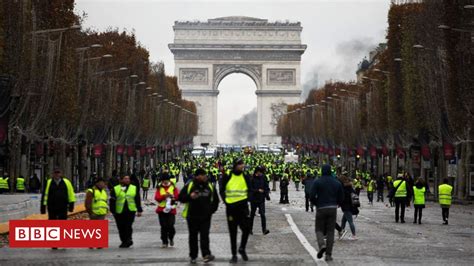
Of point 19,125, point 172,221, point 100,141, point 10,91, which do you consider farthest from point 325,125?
point 172,221

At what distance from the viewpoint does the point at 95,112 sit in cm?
7775

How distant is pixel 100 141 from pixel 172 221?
54.8 m

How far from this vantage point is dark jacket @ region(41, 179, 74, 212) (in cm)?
2744

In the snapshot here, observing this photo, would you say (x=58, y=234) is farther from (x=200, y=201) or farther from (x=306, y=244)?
(x=306, y=244)

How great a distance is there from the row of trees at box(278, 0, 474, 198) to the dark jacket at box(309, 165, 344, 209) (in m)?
27.5

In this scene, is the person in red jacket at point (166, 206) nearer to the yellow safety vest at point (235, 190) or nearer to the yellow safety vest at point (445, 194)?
the yellow safety vest at point (235, 190)

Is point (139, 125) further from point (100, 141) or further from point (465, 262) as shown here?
point (465, 262)

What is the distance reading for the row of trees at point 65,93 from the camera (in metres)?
52.0

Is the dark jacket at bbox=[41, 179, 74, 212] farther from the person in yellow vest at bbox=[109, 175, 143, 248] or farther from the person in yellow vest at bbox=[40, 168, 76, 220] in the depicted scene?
the person in yellow vest at bbox=[109, 175, 143, 248]

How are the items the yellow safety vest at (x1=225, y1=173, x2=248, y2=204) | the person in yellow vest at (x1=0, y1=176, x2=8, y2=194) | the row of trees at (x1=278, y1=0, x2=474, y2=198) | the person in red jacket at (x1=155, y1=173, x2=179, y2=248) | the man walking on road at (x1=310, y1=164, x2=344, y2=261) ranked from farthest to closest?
the row of trees at (x1=278, y1=0, x2=474, y2=198) → the person in yellow vest at (x1=0, y1=176, x2=8, y2=194) → the person in red jacket at (x1=155, y1=173, x2=179, y2=248) → the man walking on road at (x1=310, y1=164, x2=344, y2=261) → the yellow safety vest at (x1=225, y1=173, x2=248, y2=204)

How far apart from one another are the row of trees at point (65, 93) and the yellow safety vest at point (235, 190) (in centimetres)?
2333

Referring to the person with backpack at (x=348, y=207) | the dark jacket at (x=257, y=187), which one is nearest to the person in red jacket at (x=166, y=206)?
the dark jacket at (x=257, y=187)

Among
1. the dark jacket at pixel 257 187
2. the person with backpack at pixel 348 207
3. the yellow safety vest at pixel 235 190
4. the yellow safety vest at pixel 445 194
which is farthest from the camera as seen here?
the yellow safety vest at pixel 445 194

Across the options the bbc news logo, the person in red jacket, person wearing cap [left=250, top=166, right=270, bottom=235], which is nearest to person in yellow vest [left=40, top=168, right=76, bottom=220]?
the bbc news logo
